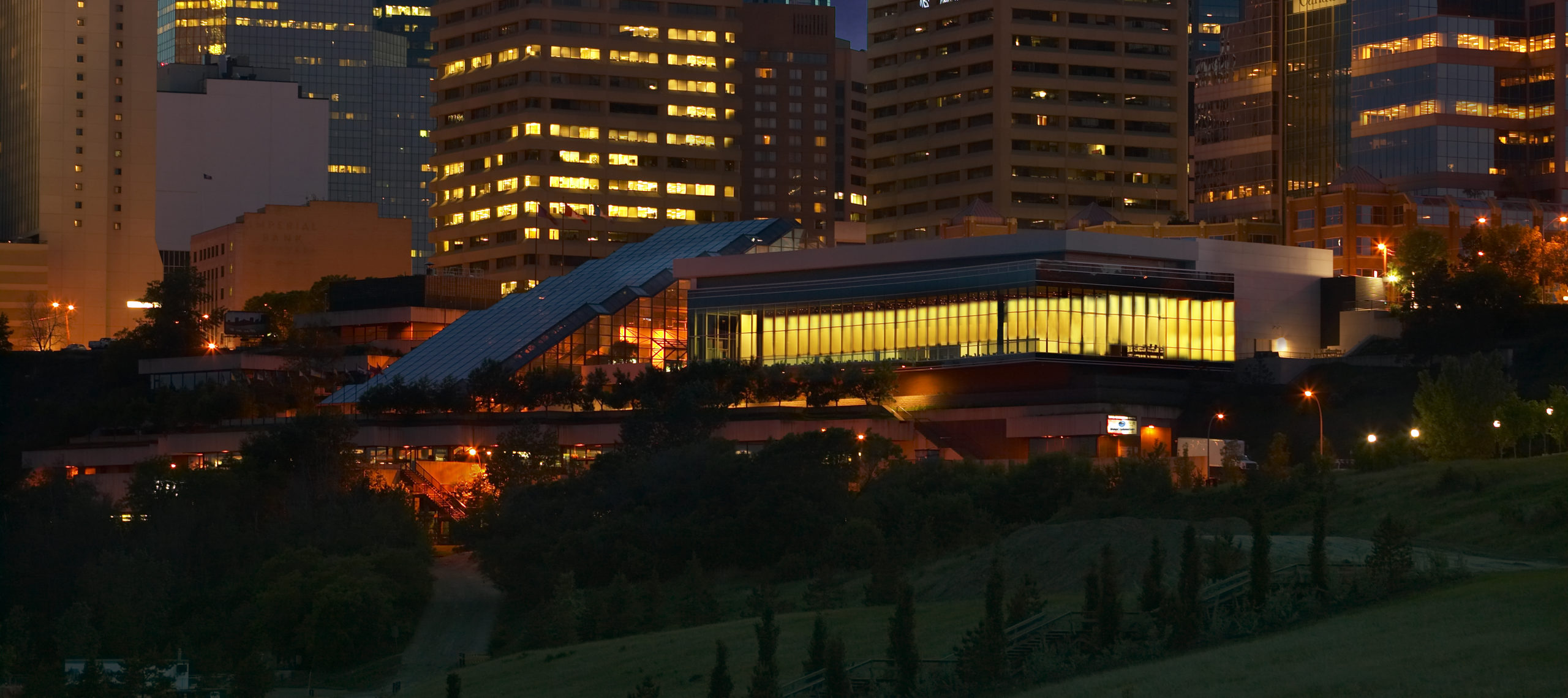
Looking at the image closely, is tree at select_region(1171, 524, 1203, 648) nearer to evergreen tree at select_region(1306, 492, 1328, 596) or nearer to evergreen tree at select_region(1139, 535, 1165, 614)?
evergreen tree at select_region(1139, 535, 1165, 614)

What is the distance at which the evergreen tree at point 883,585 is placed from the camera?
3248 inches

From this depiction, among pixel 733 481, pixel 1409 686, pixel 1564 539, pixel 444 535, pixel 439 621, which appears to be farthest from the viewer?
pixel 444 535

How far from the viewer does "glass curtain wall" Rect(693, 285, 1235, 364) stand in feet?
490

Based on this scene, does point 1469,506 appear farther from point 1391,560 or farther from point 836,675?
point 836,675

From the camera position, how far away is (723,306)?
548 ft

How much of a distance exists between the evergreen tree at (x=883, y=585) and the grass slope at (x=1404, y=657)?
24012 millimetres

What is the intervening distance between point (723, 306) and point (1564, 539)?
98.9m

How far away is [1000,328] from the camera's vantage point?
150750 millimetres

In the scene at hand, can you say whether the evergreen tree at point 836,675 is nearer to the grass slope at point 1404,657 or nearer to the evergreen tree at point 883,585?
the grass slope at point 1404,657

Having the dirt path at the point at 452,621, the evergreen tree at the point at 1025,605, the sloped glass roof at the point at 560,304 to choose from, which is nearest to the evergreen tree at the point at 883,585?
the evergreen tree at the point at 1025,605

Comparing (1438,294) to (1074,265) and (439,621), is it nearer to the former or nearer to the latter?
(1074,265)

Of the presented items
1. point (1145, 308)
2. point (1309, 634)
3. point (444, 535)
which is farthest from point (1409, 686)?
point (1145, 308)

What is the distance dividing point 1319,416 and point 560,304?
60.2 metres

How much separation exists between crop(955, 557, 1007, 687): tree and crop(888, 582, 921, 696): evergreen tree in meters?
1.29
